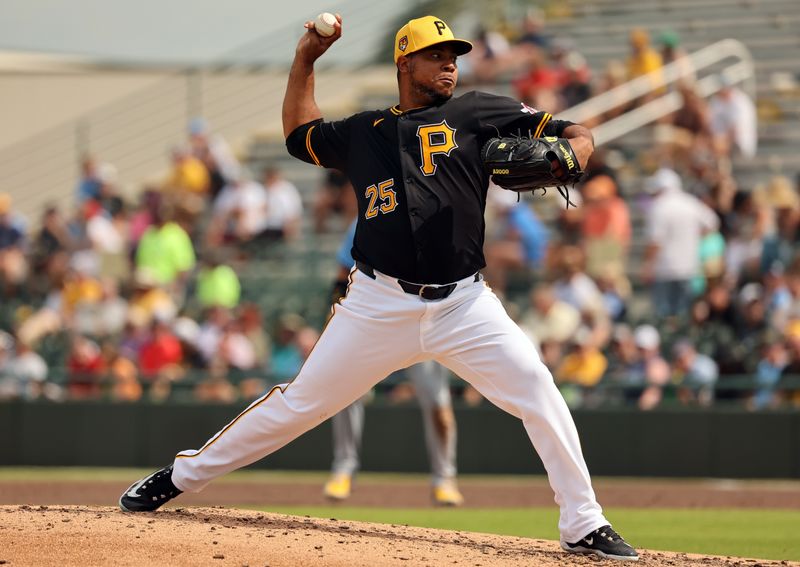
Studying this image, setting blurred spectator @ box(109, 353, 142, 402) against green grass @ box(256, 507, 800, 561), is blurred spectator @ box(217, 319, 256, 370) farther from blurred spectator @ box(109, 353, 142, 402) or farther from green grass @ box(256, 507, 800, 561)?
green grass @ box(256, 507, 800, 561)

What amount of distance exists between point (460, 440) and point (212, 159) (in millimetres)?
6343

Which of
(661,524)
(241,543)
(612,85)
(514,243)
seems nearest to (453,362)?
(241,543)

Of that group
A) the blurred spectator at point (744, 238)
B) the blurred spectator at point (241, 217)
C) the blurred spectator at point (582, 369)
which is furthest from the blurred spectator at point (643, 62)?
the blurred spectator at point (582, 369)

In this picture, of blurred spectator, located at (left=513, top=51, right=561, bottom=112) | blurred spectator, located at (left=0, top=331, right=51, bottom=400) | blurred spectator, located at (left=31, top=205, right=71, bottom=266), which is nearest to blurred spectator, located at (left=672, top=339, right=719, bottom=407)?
blurred spectator, located at (left=513, top=51, right=561, bottom=112)

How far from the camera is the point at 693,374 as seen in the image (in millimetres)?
13297

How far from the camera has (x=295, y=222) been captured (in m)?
17.0

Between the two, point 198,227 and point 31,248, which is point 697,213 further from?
point 31,248

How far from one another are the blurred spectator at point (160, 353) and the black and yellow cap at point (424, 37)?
8772mm

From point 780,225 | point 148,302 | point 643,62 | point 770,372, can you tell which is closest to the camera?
point 770,372

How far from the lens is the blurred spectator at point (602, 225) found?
1438 centimetres

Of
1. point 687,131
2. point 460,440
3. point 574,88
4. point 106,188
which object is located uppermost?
point 574,88

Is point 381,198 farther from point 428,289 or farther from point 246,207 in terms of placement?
point 246,207

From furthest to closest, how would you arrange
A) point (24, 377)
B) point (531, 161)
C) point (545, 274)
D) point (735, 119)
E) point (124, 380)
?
point (735, 119), point (545, 274), point (24, 377), point (124, 380), point (531, 161)

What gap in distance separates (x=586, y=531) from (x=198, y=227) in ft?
40.0
